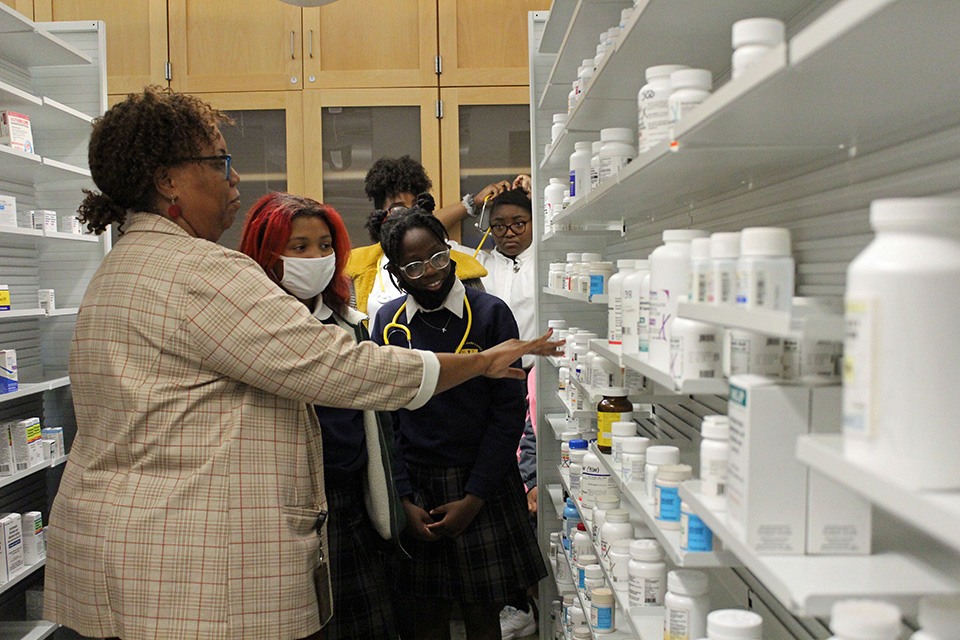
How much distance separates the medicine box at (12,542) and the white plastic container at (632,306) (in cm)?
253

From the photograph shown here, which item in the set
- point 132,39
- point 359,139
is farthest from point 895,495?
point 132,39

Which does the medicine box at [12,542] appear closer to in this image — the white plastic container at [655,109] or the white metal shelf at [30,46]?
the white metal shelf at [30,46]

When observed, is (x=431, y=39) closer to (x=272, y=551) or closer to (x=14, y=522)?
(x=14, y=522)

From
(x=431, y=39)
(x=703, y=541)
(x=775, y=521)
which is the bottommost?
(x=703, y=541)

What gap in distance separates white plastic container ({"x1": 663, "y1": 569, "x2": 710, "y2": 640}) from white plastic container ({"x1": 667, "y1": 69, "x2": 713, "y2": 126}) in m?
0.75

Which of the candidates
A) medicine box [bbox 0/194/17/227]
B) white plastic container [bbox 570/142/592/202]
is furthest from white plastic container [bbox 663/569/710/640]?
medicine box [bbox 0/194/17/227]

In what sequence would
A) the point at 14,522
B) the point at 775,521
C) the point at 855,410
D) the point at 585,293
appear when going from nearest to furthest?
the point at 855,410 → the point at 775,521 → the point at 585,293 → the point at 14,522

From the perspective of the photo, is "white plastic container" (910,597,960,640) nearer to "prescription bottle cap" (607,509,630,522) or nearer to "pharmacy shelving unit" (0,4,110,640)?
"prescription bottle cap" (607,509,630,522)

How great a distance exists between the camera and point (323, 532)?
5.98 ft

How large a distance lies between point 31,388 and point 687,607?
107 inches

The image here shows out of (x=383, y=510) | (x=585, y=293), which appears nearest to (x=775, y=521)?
(x=585, y=293)

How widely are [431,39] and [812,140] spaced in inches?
146

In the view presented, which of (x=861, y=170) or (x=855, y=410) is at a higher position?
(x=861, y=170)

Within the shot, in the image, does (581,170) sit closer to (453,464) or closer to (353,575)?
(453,464)
